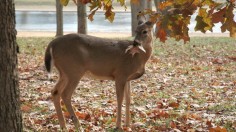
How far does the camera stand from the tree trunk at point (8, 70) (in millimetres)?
4250

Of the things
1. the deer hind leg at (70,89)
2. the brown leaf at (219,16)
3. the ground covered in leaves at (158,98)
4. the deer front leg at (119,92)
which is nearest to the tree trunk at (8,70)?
the brown leaf at (219,16)

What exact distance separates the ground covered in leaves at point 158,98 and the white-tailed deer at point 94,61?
0.40 metres

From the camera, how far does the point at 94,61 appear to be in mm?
6844

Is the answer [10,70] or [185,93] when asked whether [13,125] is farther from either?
[185,93]

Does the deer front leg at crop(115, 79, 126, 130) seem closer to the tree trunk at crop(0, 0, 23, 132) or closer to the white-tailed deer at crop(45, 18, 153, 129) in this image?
the white-tailed deer at crop(45, 18, 153, 129)

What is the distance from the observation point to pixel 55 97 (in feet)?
22.1

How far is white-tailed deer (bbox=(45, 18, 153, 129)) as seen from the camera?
664 cm

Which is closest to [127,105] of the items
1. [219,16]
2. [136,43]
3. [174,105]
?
[136,43]

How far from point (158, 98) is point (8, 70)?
487 cm

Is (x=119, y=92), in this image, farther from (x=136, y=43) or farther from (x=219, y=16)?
(x=219, y=16)

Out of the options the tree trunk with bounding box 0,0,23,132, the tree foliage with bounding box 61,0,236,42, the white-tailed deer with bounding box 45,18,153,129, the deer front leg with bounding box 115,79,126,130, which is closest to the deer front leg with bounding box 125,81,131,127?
the white-tailed deer with bounding box 45,18,153,129

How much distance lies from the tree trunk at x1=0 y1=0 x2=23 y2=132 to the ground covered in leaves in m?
1.92

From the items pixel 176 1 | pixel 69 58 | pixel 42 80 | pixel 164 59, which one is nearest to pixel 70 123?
pixel 69 58

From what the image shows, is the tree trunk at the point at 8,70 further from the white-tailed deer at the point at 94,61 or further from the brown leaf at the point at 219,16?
the white-tailed deer at the point at 94,61
